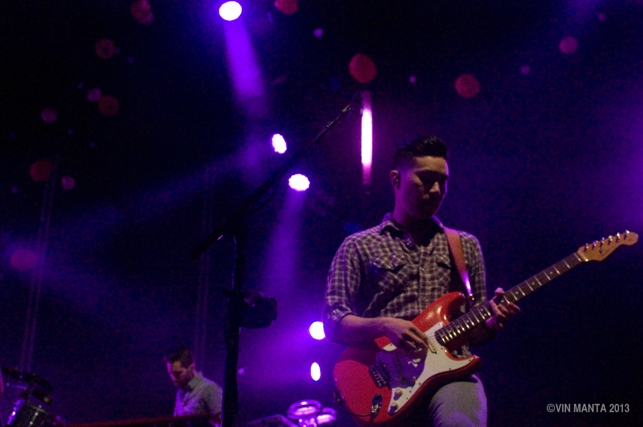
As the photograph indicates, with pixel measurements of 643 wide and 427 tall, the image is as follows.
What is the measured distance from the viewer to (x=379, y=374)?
2395 mm

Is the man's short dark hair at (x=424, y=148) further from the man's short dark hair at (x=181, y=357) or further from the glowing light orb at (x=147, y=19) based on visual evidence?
the man's short dark hair at (x=181, y=357)

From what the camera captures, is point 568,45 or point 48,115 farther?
point 48,115

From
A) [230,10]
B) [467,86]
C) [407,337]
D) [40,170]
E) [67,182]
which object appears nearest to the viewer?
[407,337]

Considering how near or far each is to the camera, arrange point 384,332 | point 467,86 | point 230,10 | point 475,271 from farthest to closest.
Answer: point 230,10 < point 467,86 < point 475,271 < point 384,332

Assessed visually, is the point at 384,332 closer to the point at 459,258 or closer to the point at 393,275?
the point at 393,275

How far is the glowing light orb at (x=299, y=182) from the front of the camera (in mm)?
6109

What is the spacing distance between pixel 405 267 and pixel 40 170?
5.96 meters

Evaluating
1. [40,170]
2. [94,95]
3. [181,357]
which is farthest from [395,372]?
[40,170]

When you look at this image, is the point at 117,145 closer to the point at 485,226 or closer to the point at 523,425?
the point at 485,226

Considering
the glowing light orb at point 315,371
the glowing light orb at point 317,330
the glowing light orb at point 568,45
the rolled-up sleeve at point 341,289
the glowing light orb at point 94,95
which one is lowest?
the rolled-up sleeve at point 341,289

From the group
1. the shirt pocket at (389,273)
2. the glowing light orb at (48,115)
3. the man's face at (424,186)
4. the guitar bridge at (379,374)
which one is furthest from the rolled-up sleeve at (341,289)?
the glowing light orb at (48,115)

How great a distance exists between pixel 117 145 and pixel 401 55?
411 cm

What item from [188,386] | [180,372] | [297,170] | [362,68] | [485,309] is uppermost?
[362,68]

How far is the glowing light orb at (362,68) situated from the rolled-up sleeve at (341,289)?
2.90 m
